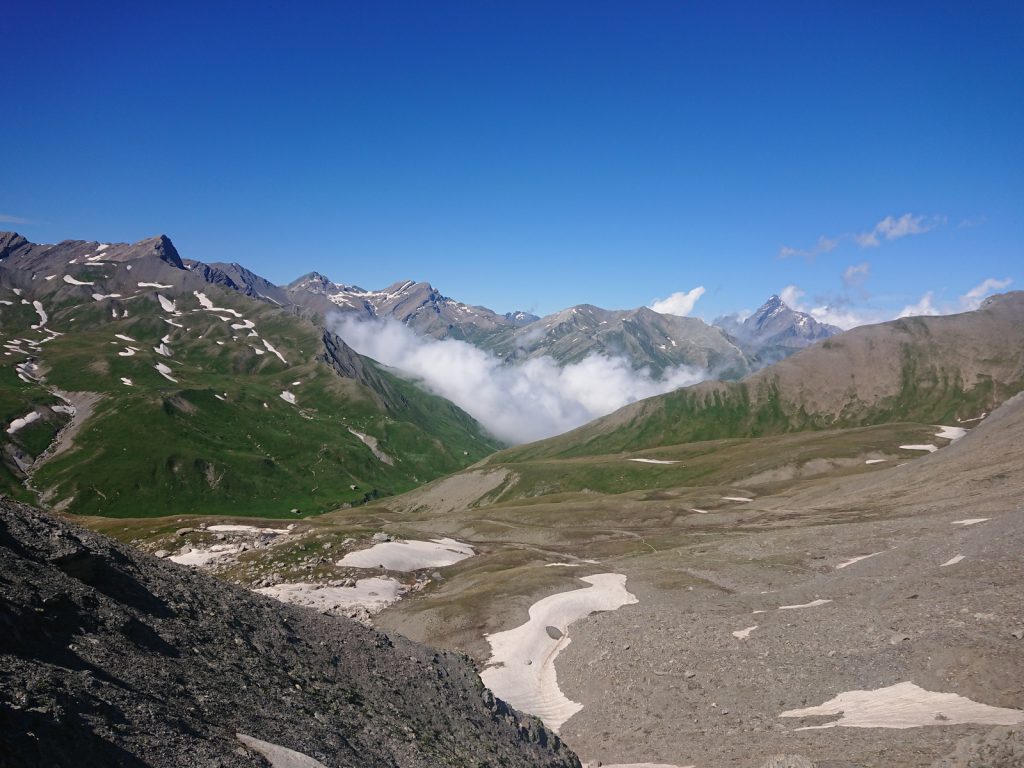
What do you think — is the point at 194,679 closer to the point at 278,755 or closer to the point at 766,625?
the point at 278,755

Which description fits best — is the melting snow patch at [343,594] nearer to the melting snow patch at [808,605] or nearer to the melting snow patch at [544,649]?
the melting snow patch at [544,649]

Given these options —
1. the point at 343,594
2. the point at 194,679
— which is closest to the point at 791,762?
the point at 194,679

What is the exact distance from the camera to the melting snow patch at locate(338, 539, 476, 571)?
10012 cm

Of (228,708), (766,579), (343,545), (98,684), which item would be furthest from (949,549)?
(343,545)

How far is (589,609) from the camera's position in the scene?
67938 mm

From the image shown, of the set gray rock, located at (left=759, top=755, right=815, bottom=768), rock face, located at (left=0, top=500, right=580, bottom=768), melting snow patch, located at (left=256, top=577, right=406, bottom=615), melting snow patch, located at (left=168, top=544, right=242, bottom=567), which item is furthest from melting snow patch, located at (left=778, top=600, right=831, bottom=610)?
melting snow patch, located at (left=168, top=544, right=242, bottom=567)

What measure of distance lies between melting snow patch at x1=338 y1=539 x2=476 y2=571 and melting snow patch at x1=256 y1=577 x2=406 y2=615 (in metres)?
6.87

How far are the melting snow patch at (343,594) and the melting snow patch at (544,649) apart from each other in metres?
24.5

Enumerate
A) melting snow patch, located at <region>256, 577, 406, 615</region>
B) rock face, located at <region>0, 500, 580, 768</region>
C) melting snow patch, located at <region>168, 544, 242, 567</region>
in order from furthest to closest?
melting snow patch, located at <region>168, 544, 242, 567</region>, melting snow patch, located at <region>256, 577, 406, 615</region>, rock face, located at <region>0, 500, 580, 768</region>

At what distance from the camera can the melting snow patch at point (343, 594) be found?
79688mm

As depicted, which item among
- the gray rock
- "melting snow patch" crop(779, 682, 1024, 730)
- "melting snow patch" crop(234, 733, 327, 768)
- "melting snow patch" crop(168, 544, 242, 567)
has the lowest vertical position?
"melting snow patch" crop(168, 544, 242, 567)

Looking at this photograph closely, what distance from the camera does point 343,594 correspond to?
280 feet

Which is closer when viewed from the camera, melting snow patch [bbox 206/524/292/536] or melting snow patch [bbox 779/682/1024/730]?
melting snow patch [bbox 779/682/1024/730]

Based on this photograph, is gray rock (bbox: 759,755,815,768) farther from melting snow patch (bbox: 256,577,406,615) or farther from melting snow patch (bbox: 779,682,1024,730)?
melting snow patch (bbox: 256,577,406,615)
